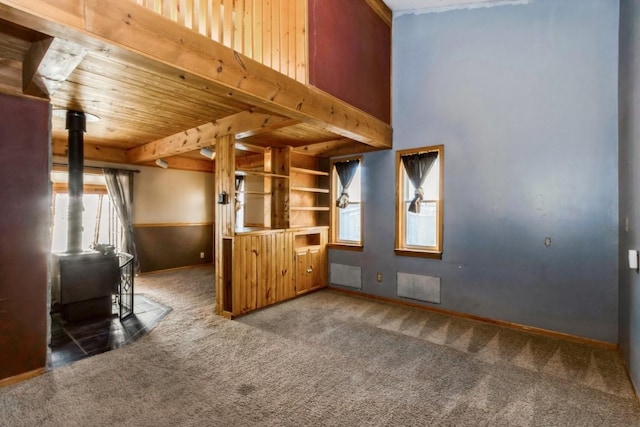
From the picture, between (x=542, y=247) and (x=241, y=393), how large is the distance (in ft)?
11.5

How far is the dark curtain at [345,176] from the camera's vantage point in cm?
522

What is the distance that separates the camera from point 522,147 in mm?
3631

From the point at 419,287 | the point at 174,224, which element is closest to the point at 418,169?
the point at 419,287

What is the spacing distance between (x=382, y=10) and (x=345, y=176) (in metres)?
2.47

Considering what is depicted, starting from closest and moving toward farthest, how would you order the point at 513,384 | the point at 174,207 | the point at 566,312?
the point at 513,384 → the point at 566,312 → the point at 174,207

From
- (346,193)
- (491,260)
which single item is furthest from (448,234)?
(346,193)

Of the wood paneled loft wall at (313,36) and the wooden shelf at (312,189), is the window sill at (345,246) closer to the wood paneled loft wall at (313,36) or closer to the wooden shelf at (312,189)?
the wooden shelf at (312,189)

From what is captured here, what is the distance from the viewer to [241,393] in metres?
2.32

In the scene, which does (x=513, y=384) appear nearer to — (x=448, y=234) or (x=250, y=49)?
(x=448, y=234)

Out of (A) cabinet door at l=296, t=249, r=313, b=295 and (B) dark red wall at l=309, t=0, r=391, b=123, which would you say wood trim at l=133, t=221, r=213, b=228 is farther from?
(B) dark red wall at l=309, t=0, r=391, b=123

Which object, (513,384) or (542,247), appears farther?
(542,247)

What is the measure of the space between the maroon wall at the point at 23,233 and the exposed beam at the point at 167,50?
1.29 meters

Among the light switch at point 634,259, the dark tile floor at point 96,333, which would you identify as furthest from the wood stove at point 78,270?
the light switch at point 634,259

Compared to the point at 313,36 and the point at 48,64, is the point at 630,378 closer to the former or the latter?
the point at 313,36
